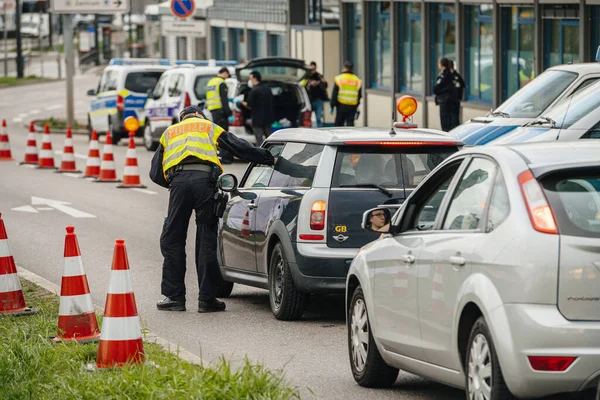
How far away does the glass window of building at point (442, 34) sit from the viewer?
30.4m

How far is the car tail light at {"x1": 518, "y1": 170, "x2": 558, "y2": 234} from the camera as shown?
5945 mm

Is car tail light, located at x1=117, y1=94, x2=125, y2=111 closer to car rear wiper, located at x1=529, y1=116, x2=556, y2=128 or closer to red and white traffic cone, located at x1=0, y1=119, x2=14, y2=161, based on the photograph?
red and white traffic cone, located at x1=0, y1=119, x2=14, y2=161

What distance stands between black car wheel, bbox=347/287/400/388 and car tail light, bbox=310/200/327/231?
6.53ft

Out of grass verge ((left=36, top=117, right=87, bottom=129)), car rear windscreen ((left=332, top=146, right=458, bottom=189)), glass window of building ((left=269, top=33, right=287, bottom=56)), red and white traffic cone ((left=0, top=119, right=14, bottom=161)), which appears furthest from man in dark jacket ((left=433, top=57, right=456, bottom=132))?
grass verge ((left=36, top=117, right=87, bottom=129))

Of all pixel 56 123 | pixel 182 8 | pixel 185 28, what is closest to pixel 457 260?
pixel 182 8

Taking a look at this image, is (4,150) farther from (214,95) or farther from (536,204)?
(536,204)

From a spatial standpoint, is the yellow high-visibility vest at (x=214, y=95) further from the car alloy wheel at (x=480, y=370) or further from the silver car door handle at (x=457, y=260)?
the car alloy wheel at (x=480, y=370)

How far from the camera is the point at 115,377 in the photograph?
7.44 m

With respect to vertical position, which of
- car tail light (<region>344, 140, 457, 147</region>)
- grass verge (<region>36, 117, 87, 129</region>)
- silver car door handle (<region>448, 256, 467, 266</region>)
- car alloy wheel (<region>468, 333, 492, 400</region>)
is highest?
car tail light (<region>344, 140, 457, 147</region>)

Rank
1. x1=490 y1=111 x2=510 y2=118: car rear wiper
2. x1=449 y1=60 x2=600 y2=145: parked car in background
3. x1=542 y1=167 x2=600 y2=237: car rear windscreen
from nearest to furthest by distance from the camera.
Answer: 1. x1=542 y1=167 x2=600 y2=237: car rear windscreen
2. x1=449 y1=60 x2=600 y2=145: parked car in background
3. x1=490 y1=111 x2=510 y2=118: car rear wiper

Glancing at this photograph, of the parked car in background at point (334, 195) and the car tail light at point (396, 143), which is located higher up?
the car tail light at point (396, 143)

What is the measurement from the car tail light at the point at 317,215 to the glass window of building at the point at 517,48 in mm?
16618

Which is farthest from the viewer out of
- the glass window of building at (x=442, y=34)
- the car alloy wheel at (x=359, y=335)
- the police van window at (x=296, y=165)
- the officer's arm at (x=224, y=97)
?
the glass window of building at (x=442, y=34)

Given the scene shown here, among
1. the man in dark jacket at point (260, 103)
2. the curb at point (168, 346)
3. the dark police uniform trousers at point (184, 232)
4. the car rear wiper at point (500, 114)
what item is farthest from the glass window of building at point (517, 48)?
the curb at point (168, 346)
